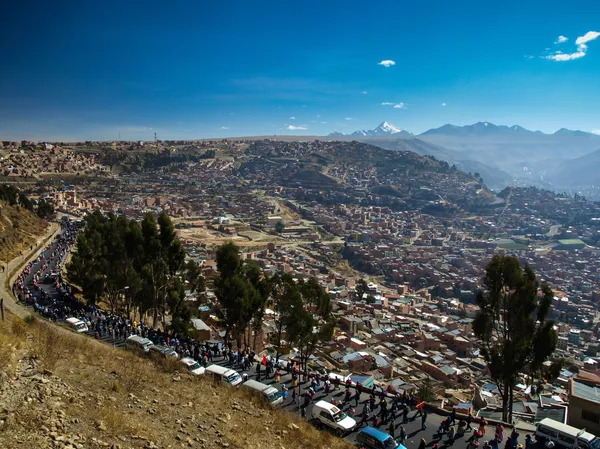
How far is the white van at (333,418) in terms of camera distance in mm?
9617

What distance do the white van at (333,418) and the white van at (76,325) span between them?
1021 cm

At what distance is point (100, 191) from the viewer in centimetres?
9094

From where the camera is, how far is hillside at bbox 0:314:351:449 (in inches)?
243

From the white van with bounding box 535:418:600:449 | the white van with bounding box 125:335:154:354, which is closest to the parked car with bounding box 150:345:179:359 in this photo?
the white van with bounding box 125:335:154:354

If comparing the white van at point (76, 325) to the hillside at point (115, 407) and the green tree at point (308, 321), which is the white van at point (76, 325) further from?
the green tree at point (308, 321)

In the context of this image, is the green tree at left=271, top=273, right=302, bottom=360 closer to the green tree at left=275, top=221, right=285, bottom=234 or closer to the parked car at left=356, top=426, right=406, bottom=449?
the parked car at left=356, top=426, right=406, bottom=449

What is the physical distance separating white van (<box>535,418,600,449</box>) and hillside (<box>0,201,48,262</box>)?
30.6m

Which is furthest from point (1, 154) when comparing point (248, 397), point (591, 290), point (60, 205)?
point (591, 290)

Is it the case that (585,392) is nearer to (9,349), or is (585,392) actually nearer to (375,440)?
(375,440)

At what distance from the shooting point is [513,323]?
12141 millimetres

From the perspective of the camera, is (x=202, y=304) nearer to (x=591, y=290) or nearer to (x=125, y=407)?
(x=125, y=407)

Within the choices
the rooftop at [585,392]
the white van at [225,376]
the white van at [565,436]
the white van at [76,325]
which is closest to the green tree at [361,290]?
the rooftop at [585,392]

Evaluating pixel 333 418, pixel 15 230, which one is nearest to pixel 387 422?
pixel 333 418

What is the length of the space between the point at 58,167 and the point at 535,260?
11143cm
